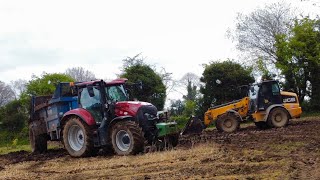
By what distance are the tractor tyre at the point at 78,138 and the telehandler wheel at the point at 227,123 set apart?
314 inches

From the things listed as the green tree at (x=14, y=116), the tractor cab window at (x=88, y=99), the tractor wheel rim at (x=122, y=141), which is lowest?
the tractor wheel rim at (x=122, y=141)

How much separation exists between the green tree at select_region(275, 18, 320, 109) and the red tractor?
19781 mm

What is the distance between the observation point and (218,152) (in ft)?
32.2

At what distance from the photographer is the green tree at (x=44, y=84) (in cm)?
2736

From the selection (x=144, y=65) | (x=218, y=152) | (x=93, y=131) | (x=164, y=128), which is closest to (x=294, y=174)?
(x=218, y=152)

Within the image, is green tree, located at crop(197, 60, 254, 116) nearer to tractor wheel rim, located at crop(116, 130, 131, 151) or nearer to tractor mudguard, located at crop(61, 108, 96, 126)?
tractor mudguard, located at crop(61, 108, 96, 126)

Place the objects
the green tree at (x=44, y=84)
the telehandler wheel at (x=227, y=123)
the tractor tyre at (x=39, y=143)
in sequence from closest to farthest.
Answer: the tractor tyre at (x=39, y=143)
the telehandler wheel at (x=227, y=123)
the green tree at (x=44, y=84)

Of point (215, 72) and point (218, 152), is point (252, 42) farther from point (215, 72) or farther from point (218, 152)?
point (218, 152)

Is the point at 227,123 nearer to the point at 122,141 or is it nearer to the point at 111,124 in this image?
the point at 122,141

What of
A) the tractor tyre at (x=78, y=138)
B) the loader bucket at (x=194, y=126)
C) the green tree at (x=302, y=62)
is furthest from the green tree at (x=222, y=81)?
the tractor tyre at (x=78, y=138)

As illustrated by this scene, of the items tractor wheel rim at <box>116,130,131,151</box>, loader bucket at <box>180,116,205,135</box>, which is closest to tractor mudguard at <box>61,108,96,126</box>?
tractor wheel rim at <box>116,130,131,151</box>

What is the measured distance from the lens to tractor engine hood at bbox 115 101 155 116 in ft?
38.3

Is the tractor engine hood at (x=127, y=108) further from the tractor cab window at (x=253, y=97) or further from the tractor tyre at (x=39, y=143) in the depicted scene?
the tractor cab window at (x=253, y=97)

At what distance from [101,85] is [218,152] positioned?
418cm
